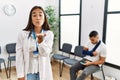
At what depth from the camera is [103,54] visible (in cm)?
289

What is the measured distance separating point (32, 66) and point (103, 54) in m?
1.77

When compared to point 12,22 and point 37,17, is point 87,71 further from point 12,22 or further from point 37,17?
point 12,22

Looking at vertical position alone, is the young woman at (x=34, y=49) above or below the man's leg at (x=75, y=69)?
above

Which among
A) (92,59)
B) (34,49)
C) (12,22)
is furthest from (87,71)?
(12,22)

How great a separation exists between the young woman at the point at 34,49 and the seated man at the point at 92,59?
1487mm

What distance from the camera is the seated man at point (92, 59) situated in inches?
113

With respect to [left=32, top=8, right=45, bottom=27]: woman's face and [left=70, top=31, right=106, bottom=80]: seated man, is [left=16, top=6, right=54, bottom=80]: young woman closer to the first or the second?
[left=32, top=8, right=45, bottom=27]: woman's face

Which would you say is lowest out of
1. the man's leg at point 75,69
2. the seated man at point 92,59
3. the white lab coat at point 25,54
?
the man's leg at point 75,69

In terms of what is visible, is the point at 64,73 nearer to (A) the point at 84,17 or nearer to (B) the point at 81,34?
(B) the point at 81,34

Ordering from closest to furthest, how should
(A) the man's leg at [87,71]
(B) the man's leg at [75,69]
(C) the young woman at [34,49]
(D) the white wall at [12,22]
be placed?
(C) the young woman at [34,49], (A) the man's leg at [87,71], (B) the man's leg at [75,69], (D) the white wall at [12,22]

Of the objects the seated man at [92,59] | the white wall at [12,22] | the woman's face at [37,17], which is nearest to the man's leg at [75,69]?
the seated man at [92,59]

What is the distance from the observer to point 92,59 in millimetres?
3055

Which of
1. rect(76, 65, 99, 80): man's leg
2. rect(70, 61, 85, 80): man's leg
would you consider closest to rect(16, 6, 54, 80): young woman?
rect(76, 65, 99, 80): man's leg

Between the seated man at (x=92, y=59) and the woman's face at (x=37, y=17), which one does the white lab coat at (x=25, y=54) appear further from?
the seated man at (x=92, y=59)
